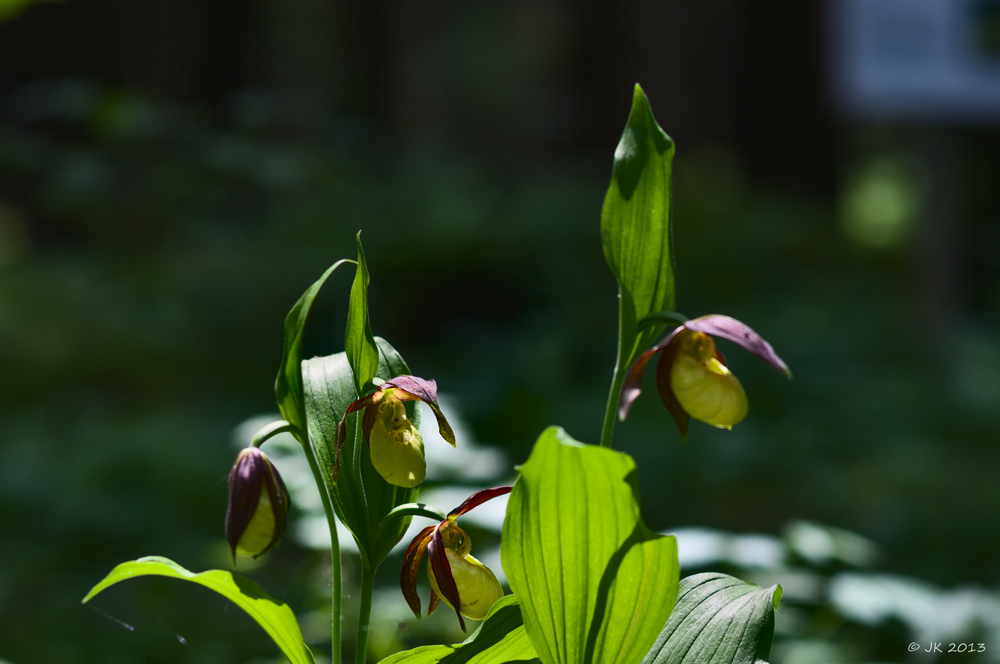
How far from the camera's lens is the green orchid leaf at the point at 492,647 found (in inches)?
16.4

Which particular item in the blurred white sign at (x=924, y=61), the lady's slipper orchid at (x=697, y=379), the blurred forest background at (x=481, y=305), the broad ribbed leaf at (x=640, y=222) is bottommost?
the blurred forest background at (x=481, y=305)

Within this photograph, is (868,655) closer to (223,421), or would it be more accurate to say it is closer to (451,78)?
(223,421)

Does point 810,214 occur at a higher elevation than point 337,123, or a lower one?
lower

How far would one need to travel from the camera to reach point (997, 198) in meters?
5.60

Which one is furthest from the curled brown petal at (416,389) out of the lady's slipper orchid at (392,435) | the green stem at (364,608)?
the green stem at (364,608)

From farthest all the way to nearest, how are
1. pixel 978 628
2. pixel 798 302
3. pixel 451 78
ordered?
pixel 451 78 < pixel 798 302 < pixel 978 628

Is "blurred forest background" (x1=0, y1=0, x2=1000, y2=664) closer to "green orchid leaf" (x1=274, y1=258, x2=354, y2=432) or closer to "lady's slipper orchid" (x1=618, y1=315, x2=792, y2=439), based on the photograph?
"green orchid leaf" (x1=274, y1=258, x2=354, y2=432)

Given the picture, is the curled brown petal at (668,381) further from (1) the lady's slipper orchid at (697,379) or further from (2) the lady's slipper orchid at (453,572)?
(2) the lady's slipper orchid at (453,572)

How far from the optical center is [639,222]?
15.7 inches

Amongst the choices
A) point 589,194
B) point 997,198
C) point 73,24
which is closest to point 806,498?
point 589,194

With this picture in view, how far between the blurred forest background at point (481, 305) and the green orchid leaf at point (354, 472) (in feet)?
0.39

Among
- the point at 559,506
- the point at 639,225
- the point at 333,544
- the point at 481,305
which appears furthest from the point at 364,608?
the point at 481,305

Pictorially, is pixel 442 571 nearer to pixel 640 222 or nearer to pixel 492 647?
pixel 492 647

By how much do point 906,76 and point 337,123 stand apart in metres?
1.88
